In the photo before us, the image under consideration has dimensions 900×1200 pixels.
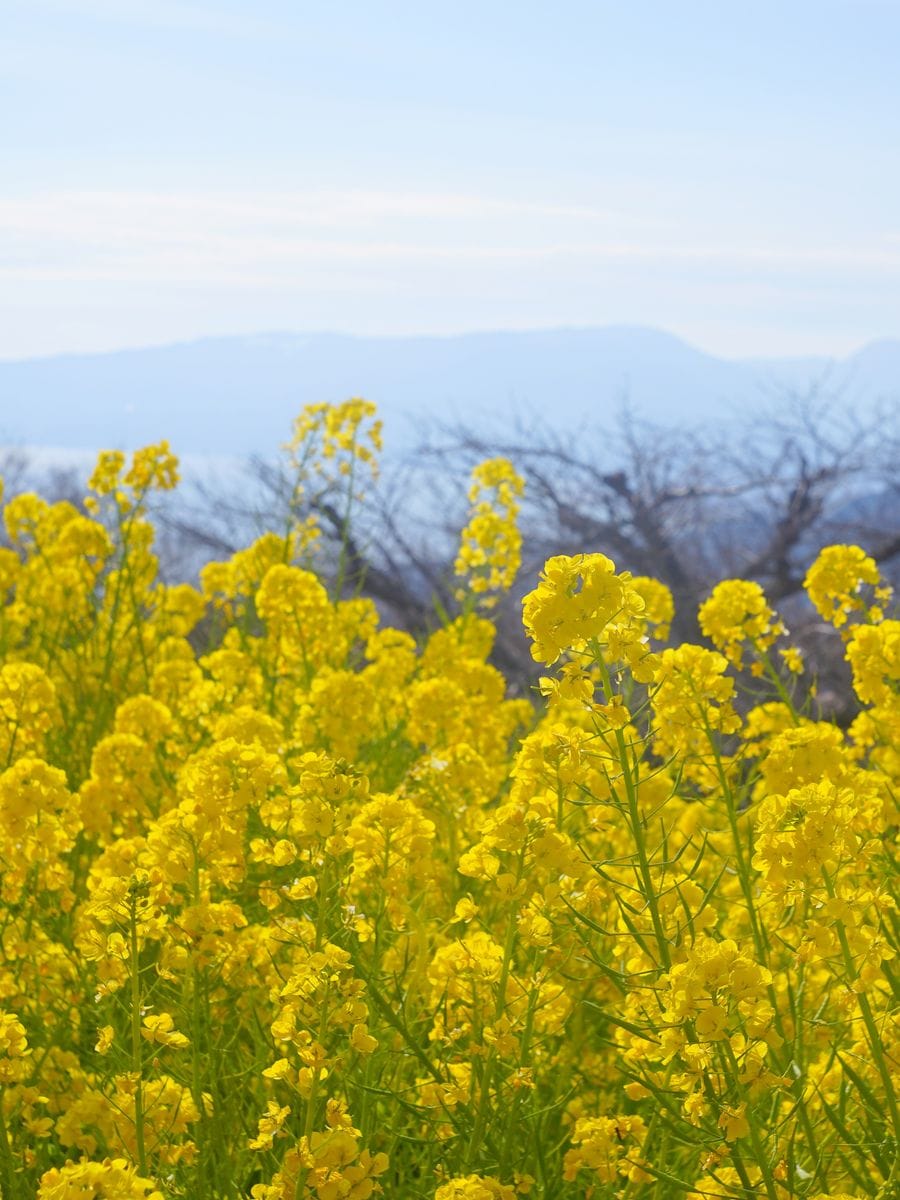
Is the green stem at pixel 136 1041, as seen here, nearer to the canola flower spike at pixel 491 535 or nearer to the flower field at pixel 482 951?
the flower field at pixel 482 951

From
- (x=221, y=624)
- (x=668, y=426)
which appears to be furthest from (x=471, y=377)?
(x=221, y=624)

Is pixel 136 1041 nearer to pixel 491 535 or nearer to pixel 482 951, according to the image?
pixel 482 951

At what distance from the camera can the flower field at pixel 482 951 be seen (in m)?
1.82

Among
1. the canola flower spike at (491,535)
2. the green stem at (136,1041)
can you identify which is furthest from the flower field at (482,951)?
the canola flower spike at (491,535)

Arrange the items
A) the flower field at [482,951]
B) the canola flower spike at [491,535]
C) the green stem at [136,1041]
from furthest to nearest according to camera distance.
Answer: the canola flower spike at [491,535]
the green stem at [136,1041]
the flower field at [482,951]

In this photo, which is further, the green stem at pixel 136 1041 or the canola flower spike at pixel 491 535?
the canola flower spike at pixel 491 535

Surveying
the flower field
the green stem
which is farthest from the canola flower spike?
the green stem

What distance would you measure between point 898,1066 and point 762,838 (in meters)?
0.47

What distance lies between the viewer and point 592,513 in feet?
56.1

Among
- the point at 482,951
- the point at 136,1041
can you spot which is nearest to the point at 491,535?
the point at 482,951

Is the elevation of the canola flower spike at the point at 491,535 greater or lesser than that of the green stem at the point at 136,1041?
greater

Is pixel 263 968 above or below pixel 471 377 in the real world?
below

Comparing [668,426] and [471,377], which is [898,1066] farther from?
[471,377]

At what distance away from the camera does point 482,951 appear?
2189 mm
